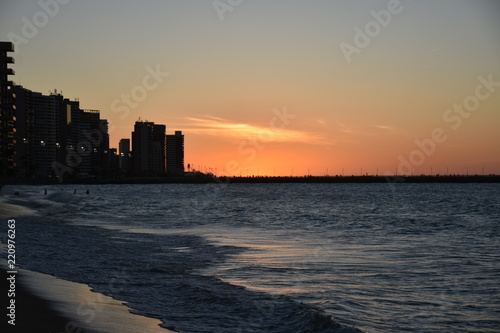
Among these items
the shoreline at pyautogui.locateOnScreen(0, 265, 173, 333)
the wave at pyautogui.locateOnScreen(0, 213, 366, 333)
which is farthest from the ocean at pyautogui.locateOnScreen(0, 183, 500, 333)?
the shoreline at pyautogui.locateOnScreen(0, 265, 173, 333)

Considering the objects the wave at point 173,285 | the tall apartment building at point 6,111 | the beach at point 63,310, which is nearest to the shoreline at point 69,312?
the beach at point 63,310

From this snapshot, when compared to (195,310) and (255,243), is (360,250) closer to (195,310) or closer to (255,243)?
(255,243)

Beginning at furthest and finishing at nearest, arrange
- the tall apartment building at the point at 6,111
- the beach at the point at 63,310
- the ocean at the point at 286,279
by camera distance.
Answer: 1. the tall apartment building at the point at 6,111
2. the ocean at the point at 286,279
3. the beach at the point at 63,310

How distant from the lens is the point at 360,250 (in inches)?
926

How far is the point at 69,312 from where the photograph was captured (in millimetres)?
10469

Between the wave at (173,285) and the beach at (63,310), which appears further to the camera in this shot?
the wave at (173,285)

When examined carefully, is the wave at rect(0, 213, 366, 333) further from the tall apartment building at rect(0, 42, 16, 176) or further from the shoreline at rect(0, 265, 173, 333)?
the tall apartment building at rect(0, 42, 16, 176)

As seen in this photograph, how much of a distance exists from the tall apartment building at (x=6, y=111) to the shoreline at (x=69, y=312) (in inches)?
5090

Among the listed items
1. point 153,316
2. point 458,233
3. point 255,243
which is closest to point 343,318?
point 153,316

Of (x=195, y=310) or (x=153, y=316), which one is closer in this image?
(x=153, y=316)

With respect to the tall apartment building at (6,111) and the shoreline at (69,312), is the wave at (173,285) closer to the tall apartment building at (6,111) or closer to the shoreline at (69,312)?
the shoreline at (69,312)

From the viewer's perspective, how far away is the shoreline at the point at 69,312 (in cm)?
933

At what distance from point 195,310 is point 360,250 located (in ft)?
43.2

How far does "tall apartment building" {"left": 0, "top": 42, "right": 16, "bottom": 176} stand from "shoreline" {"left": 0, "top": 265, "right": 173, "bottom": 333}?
424 feet
